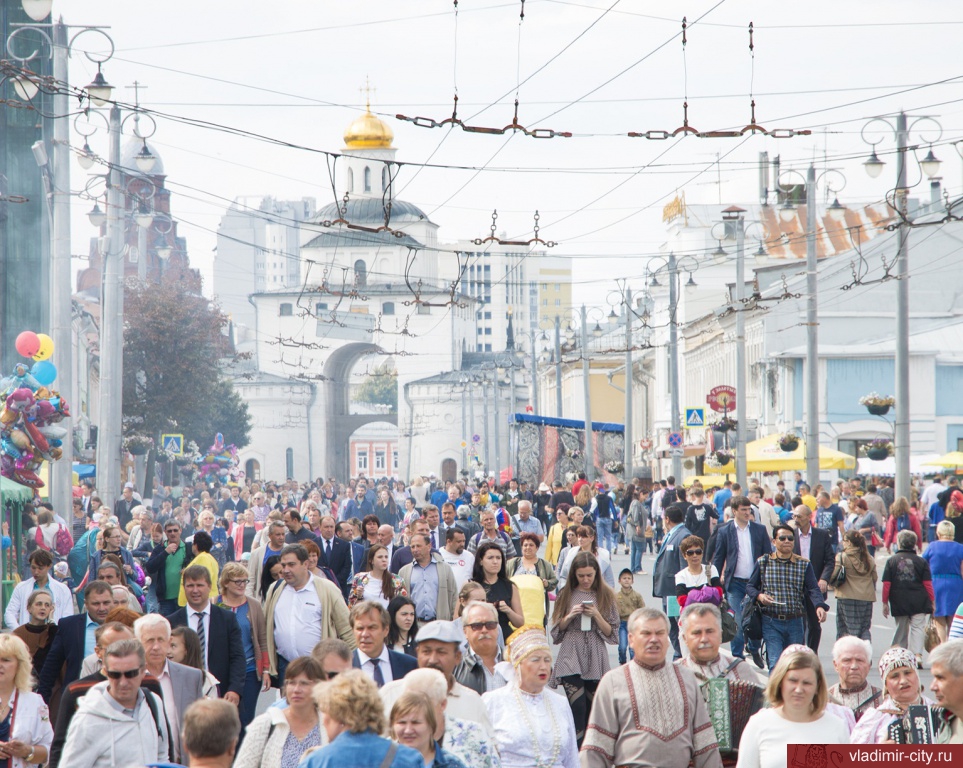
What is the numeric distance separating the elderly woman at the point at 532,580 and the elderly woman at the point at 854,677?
16.0 ft

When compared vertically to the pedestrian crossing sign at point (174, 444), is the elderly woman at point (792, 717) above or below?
below

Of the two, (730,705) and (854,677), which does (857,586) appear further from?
(730,705)

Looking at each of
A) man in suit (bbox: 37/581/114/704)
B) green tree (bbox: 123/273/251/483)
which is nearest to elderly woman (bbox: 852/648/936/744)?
man in suit (bbox: 37/581/114/704)

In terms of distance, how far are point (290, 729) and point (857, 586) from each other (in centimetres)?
959

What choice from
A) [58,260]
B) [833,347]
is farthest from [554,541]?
[833,347]

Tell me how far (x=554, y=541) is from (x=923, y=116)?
7814mm

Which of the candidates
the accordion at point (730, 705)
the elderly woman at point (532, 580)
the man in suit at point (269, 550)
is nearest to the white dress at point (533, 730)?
the accordion at point (730, 705)

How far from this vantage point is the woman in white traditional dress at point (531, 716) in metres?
7.82

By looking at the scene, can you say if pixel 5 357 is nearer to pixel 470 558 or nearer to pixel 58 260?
pixel 58 260

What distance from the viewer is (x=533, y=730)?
25.7ft

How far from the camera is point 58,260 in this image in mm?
25516

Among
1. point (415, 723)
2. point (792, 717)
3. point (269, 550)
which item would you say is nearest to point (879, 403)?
point (269, 550)

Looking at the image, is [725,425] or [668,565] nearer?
[668,565]

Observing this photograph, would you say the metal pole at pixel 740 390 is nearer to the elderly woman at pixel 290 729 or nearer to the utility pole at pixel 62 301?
the utility pole at pixel 62 301
